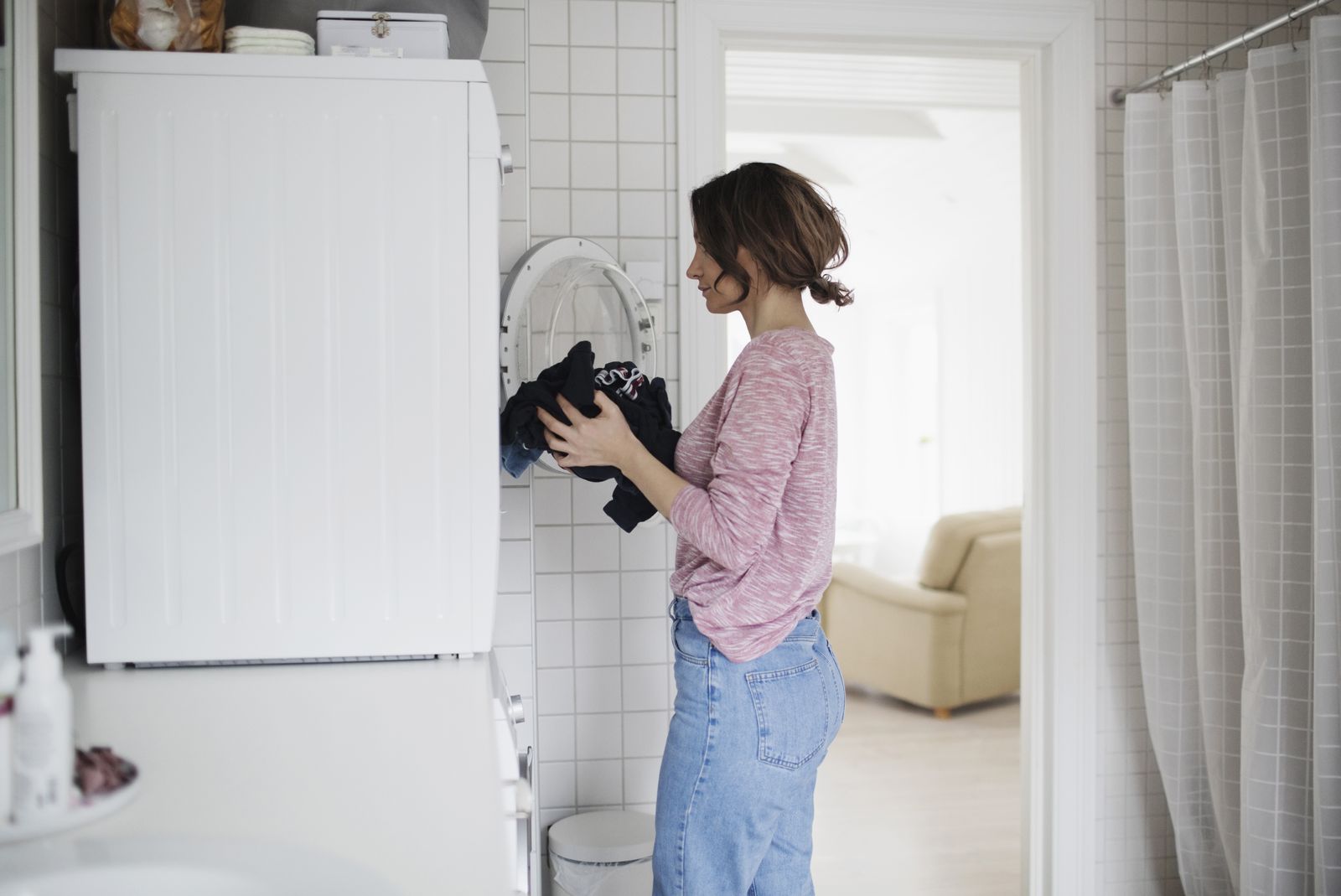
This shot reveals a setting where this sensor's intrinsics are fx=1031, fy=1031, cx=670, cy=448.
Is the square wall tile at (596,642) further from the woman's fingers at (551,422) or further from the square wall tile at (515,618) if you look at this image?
the woman's fingers at (551,422)

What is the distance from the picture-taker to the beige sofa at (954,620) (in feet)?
12.7

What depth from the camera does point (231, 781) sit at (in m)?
0.90

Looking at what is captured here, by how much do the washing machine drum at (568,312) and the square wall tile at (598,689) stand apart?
1.99ft

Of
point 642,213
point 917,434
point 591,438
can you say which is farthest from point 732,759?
point 917,434

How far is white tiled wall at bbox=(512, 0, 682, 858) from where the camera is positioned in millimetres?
2078

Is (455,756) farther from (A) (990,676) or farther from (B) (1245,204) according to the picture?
(A) (990,676)

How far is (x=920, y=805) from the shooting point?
9.91 feet

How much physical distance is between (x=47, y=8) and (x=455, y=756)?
3.62ft

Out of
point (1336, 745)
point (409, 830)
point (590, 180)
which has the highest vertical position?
point (590, 180)

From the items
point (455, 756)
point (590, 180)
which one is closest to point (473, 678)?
point (455, 756)

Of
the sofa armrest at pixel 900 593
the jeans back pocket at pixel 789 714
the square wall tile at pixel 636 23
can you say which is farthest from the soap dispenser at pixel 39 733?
the sofa armrest at pixel 900 593

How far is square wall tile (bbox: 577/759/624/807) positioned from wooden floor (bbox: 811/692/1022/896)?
0.68m

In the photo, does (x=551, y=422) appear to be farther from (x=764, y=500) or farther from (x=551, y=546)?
(x=551, y=546)

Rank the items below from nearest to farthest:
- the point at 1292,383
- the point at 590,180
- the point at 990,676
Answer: the point at 1292,383 < the point at 590,180 < the point at 990,676
